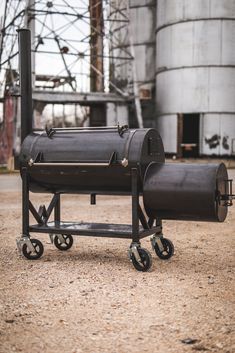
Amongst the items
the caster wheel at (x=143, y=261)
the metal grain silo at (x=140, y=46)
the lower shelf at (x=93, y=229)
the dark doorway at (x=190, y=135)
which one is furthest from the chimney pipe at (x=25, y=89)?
the metal grain silo at (x=140, y=46)

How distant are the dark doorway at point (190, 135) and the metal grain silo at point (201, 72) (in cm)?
4

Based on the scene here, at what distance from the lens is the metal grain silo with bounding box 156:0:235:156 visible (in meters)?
20.0

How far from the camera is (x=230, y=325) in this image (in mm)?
3758

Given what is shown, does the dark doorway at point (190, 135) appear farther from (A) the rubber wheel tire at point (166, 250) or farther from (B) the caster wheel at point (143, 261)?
(B) the caster wheel at point (143, 261)

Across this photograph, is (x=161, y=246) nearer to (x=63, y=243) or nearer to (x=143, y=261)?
(x=143, y=261)

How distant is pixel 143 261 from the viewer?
5422 millimetres

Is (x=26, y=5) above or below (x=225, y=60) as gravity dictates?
above

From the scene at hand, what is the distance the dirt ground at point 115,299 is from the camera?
347 centimetres

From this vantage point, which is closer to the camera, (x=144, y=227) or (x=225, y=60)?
(x=144, y=227)

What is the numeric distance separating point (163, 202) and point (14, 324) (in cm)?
221

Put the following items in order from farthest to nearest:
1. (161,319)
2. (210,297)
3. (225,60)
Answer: (225,60) < (210,297) < (161,319)

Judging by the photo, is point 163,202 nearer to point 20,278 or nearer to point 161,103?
point 20,278

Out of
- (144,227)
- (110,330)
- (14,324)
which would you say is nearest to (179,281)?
(144,227)

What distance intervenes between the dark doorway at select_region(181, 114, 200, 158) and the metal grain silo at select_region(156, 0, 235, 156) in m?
0.04
